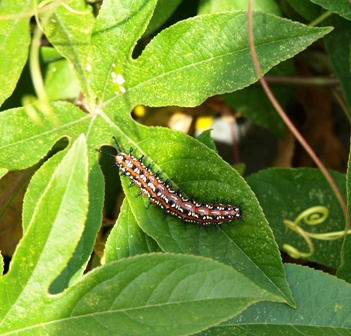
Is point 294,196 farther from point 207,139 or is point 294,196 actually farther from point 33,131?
point 33,131

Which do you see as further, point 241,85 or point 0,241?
point 0,241

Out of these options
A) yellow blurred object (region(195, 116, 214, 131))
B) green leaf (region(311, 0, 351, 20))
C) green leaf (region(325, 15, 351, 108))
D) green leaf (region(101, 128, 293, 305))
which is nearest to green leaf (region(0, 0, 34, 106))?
green leaf (region(101, 128, 293, 305))

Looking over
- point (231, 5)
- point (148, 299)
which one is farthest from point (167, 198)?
point (231, 5)

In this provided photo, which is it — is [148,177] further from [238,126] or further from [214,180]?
[238,126]

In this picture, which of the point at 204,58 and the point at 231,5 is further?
the point at 231,5

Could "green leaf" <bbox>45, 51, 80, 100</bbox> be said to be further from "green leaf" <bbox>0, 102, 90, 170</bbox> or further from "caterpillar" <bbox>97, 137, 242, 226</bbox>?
"caterpillar" <bbox>97, 137, 242, 226</bbox>

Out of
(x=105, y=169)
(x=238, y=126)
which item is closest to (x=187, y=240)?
(x=105, y=169)
